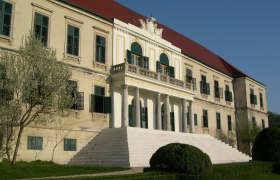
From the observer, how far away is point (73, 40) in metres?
24.0

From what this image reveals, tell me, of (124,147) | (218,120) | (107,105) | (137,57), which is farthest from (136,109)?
(218,120)

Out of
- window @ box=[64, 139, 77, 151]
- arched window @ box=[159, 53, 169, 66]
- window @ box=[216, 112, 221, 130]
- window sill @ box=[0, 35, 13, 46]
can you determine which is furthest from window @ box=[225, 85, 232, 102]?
window sill @ box=[0, 35, 13, 46]

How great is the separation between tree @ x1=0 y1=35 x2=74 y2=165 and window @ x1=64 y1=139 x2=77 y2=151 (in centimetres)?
349

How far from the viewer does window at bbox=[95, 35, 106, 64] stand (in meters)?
25.7

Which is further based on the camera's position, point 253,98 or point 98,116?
point 253,98

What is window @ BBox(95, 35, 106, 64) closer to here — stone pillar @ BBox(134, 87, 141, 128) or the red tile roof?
the red tile roof

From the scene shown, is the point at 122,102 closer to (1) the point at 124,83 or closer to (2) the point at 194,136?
(1) the point at 124,83

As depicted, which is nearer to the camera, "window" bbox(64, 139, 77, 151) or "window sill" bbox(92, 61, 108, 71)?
"window" bbox(64, 139, 77, 151)

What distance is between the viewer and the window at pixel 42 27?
21603mm

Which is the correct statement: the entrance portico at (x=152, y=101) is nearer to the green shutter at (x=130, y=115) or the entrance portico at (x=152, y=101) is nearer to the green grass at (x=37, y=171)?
the green shutter at (x=130, y=115)

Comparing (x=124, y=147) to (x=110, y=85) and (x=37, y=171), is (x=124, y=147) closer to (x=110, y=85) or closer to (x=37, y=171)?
(x=37, y=171)

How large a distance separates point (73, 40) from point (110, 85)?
15.2 ft

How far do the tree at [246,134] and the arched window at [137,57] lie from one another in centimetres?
1750

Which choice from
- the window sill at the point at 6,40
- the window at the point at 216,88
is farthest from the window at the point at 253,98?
the window sill at the point at 6,40
